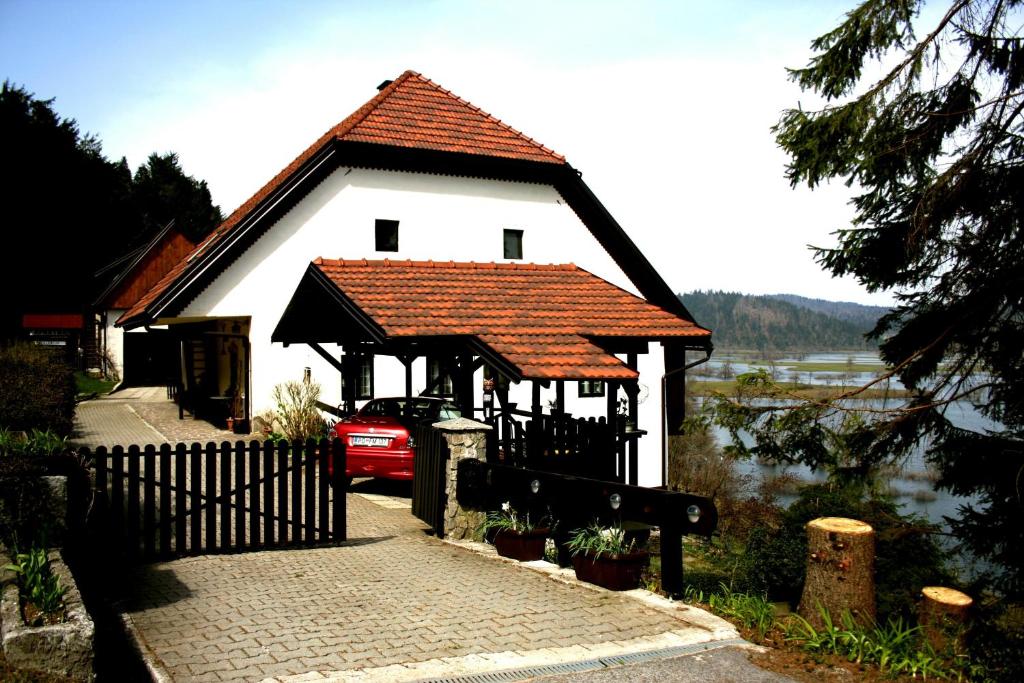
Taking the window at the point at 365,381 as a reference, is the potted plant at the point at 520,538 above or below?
below

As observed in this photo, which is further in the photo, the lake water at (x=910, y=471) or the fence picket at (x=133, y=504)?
the lake water at (x=910, y=471)

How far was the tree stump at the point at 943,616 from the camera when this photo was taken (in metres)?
7.52

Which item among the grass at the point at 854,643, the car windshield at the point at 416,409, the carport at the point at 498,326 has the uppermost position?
the carport at the point at 498,326

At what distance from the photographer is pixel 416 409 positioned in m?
15.2

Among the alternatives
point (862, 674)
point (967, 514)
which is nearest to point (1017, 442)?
point (967, 514)

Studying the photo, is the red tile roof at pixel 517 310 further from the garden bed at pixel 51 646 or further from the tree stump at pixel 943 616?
the garden bed at pixel 51 646

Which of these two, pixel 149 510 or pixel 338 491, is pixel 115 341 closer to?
pixel 338 491

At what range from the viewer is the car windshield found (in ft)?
48.0

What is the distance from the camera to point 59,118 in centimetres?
4912

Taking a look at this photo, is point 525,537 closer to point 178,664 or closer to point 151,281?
point 178,664

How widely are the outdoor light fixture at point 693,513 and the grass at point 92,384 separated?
108 feet

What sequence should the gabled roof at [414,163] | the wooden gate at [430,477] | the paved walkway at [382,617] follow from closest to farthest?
1. the paved walkway at [382,617]
2. the wooden gate at [430,477]
3. the gabled roof at [414,163]

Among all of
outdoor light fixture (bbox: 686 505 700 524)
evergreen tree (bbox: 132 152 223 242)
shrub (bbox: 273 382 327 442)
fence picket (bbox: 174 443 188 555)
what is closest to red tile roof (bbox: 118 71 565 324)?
shrub (bbox: 273 382 327 442)

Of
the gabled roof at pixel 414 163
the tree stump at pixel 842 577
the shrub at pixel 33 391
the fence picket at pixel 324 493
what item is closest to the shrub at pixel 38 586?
the fence picket at pixel 324 493
